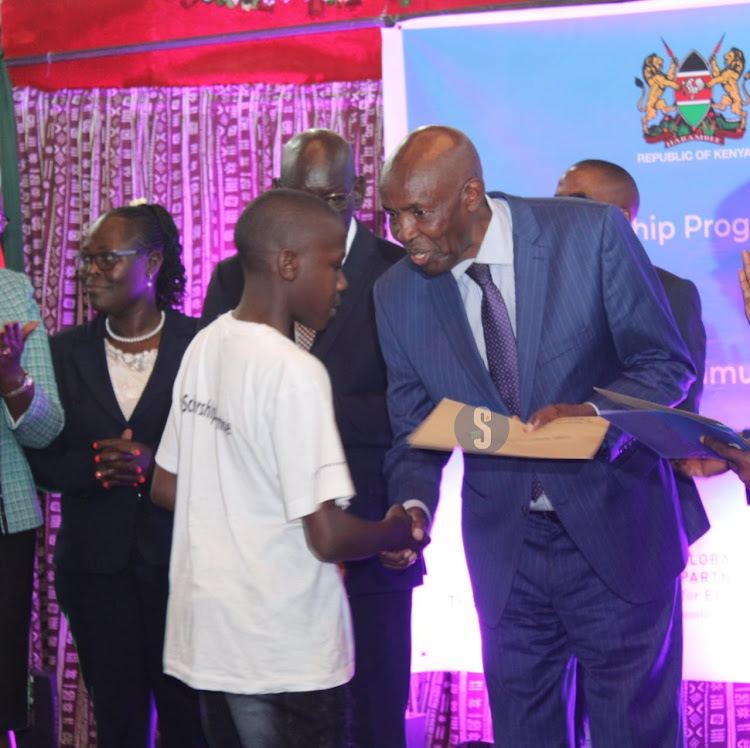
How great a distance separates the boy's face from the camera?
259 centimetres

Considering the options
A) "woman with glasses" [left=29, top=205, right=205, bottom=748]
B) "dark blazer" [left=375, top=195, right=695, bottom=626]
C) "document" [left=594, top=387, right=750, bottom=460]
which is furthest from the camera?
"woman with glasses" [left=29, top=205, right=205, bottom=748]

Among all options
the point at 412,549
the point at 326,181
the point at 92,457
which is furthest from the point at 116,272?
the point at 412,549

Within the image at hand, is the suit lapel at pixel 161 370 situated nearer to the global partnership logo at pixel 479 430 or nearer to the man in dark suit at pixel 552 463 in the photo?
the man in dark suit at pixel 552 463

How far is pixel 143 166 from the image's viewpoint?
17.4 ft

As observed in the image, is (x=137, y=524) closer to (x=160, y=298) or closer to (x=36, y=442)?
(x=36, y=442)

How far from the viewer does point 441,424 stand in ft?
8.57

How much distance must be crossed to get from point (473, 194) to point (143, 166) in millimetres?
2675

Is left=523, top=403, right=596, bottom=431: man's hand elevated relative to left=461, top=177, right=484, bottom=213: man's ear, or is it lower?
lower

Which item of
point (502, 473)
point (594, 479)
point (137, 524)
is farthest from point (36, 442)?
point (594, 479)

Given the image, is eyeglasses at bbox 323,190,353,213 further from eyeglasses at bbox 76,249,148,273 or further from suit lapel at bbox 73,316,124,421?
suit lapel at bbox 73,316,124,421

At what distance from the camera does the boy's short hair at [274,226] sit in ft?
8.50

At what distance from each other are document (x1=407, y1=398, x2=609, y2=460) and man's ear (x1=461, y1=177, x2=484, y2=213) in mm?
707

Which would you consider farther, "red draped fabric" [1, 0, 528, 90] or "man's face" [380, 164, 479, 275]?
"red draped fabric" [1, 0, 528, 90]

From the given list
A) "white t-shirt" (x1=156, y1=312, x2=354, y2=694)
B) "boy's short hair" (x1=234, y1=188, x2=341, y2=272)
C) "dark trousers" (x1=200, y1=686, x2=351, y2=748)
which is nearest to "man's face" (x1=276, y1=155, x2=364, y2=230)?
"boy's short hair" (x1=234, y1=188, x2=341, y2=272)
